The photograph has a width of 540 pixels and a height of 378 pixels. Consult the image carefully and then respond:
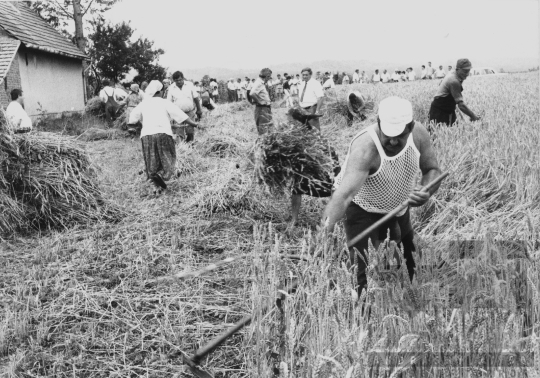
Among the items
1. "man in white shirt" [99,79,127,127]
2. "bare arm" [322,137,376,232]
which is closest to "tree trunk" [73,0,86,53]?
"man in white shirt" [99,79,127,127]

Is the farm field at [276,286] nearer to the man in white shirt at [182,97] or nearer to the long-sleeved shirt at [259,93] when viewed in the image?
the man in white shirt at [182,97]

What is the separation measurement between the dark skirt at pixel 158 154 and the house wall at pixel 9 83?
8808 millimetres

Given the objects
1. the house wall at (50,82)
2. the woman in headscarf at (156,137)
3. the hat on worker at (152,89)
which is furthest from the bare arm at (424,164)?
the house wall at (50,82)

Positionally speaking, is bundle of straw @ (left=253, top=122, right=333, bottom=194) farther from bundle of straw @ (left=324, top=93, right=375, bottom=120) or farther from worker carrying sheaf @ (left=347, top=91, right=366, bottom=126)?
bundle of straw @ (left=324, top=93, right=375, bottom=120)

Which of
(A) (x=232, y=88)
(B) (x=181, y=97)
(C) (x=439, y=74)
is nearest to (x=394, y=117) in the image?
(B) (x=181, y=97)

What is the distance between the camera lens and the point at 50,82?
1812 cm

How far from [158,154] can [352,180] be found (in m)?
4.69

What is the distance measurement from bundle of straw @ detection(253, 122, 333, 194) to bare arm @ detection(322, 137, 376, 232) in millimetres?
2114

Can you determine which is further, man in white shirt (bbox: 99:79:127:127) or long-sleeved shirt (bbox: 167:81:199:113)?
man in white shirt (bbox: 99:79:127:127)

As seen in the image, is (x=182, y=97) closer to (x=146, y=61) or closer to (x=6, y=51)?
(x=6, y=51)

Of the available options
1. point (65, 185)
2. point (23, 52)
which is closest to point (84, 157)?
point (65, 185)

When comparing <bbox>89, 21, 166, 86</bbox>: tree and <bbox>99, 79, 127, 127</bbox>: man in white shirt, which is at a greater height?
<bbox>89, 21, 166, 86</bbox>: tree

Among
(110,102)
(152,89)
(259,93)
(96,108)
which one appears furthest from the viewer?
(96,108)

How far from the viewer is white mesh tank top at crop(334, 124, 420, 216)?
294cm
